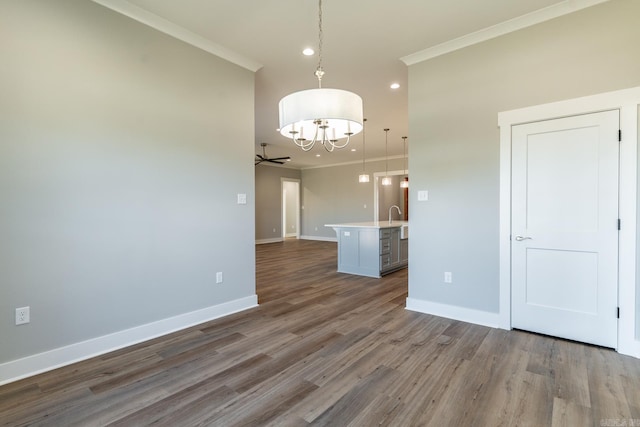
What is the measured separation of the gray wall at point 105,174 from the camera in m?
2.12

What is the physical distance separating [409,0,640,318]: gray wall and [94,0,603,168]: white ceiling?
0.19 meters

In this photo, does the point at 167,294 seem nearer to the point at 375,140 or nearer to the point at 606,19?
the point at 606,19

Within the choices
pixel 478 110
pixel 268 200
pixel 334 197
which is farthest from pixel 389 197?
pixel 478 110

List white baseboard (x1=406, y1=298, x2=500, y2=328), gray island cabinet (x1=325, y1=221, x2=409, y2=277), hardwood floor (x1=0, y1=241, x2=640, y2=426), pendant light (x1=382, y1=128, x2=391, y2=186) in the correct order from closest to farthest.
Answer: hardwood floor (x1=0, y1=241, x2=640, y2=426) < white baseboard (x1=406, y1=298, x2=500, y2=328) < gray island cabinet (x1=325, y1=221, x2=409, y2=277) < pendant light (x1=382, y1=128, x2=391, y2=186)

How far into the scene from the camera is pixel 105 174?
2498 millimetres

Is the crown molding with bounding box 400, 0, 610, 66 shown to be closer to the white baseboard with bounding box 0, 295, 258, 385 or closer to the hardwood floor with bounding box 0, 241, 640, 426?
the hardwood floor with bounding box 0, 241, 640, 426

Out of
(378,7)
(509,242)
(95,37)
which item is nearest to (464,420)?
(509,242)

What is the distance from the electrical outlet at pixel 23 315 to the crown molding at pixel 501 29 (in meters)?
4.17

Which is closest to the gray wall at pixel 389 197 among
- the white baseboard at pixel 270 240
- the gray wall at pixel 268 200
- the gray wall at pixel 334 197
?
the gray wall at pixel 334 197

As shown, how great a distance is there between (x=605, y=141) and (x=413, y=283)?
7.16 feet

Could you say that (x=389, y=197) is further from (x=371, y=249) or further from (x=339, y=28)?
(x=339, y=28)

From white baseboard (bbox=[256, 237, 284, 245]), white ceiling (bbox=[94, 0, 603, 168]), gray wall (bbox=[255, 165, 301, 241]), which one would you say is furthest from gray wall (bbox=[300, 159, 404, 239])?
white ceiling (bbox=[94, 0, 603, 168])

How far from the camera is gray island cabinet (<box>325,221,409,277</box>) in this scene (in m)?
5.28

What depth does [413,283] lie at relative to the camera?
11.6ft
